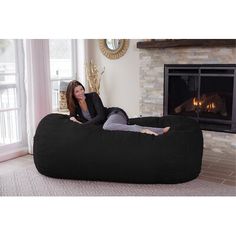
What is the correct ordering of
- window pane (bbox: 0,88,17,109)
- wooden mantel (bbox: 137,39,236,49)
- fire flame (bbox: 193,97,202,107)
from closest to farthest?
1. wooden mantel (bbox: 137,39,236,49)
2. window pane (bbox: 0,88,17,109)
3. fire flame (bbox: 193,97,202,107)

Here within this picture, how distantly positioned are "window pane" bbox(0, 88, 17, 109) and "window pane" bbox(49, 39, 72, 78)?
842 millimetres

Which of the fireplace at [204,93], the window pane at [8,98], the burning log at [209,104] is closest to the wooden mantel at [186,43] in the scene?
the fireplace at [204,93]

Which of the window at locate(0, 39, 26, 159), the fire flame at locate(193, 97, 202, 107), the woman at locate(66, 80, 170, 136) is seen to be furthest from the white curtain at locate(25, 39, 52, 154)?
the fire flame at locate(193, 97, 202, 107)

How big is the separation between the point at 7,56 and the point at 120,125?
1.53 meters

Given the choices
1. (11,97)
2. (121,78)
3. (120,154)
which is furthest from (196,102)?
(11,97)

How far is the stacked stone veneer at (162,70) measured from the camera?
3.58m

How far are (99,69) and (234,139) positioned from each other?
1.98m

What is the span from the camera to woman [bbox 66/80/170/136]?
10.1 feet

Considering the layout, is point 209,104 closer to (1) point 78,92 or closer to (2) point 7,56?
(1) point 78,92

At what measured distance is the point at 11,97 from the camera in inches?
145

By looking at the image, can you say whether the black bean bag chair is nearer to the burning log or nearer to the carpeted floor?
the carpeted floor

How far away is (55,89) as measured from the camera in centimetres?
447
